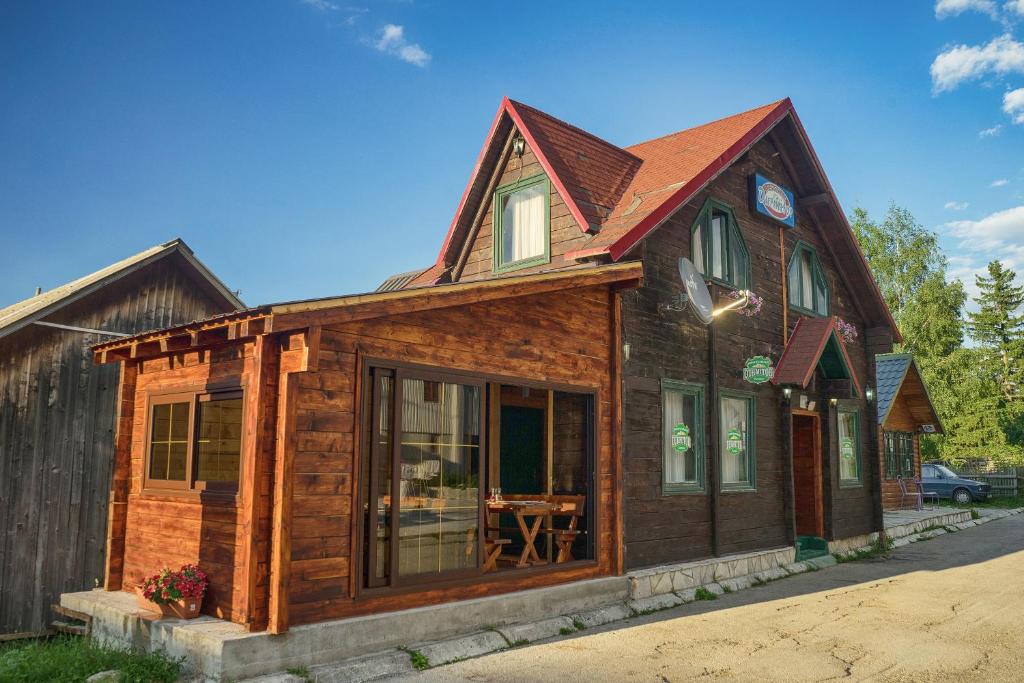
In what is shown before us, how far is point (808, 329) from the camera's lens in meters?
14.7

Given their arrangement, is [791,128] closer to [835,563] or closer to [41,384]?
[835,563]

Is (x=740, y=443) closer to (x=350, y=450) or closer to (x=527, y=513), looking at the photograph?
(x=527, y=513)

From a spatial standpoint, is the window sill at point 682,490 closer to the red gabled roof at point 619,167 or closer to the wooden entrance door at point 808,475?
the red gabled roof at point 619,167

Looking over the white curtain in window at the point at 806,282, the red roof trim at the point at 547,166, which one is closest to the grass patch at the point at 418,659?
the red roof trim at the point at 547,166

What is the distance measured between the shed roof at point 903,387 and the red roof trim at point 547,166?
50.9ft

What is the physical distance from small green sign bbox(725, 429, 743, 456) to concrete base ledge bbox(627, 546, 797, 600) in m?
1.59

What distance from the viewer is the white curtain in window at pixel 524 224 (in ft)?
41.7

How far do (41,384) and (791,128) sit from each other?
12.9m

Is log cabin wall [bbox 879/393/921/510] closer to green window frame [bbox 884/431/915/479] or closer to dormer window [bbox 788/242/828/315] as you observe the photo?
green window frame [bbox 884/431/915/479]

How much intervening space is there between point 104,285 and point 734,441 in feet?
33.2

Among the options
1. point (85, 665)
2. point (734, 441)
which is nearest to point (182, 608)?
point (85, 665)

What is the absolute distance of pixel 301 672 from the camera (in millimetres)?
6625

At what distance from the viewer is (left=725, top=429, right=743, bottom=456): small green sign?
1294 centimetres

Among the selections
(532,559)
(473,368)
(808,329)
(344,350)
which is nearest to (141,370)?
(344,350)
